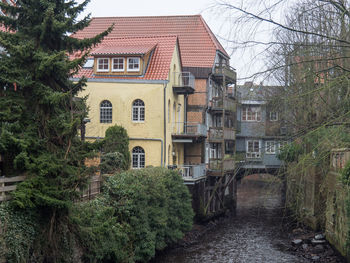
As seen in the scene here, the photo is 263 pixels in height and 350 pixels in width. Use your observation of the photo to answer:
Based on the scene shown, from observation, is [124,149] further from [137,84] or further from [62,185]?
[62,185]

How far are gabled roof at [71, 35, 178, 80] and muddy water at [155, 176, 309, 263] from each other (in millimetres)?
8927

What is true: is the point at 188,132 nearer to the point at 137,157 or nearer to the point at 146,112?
the point at 146,112

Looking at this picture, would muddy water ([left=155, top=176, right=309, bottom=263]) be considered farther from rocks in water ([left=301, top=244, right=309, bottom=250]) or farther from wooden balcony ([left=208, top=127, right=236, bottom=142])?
wooden balcony ([left=208, top=127, right=236, bottom=142])

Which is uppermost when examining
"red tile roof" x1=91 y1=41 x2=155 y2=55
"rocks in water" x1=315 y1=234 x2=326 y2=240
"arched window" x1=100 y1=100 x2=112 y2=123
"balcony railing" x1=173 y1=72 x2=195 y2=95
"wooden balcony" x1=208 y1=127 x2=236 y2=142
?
"red tile roof" x1=91 y1=41 x2=155 y2=55

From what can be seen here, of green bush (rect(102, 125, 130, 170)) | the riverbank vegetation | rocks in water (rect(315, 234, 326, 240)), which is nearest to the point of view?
the riverbank vegetation

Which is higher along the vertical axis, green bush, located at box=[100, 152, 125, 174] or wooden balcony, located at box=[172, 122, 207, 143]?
wooden balcony, located at box=[172, 122, 207, 143]

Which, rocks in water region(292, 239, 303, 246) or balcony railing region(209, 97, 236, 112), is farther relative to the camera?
balcony railing region(209, 97, 236, 112)

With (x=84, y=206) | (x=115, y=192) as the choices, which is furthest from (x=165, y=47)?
(x=84, y=206)

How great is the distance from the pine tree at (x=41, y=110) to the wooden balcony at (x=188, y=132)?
15.6 metres

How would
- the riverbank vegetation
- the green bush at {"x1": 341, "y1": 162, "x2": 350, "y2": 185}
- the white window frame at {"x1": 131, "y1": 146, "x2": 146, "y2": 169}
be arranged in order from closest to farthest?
the riverbank vegetation → the green bush at {"x1": 341, "y1": 162, "x2": 350, "y2": 185} → the white window frame at {"x1": 131, "y1": 146, "x2": 146, "y2": 169}

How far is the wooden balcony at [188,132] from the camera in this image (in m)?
29.3

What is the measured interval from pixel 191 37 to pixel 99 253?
23.7 meters

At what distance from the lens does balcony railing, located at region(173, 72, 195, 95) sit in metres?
29.3

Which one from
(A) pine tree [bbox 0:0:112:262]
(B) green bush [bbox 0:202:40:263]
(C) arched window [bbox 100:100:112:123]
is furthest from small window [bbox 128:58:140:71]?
(B) green bush [bbox 0:202:40:263]
